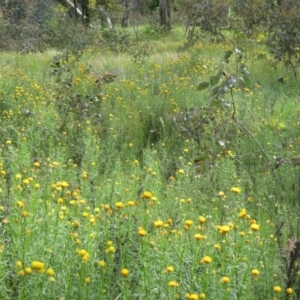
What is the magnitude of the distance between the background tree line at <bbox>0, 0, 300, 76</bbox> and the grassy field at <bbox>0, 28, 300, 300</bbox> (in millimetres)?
754

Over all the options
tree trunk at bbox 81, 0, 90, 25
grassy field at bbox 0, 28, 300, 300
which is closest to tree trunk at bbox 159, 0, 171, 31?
tree trunk at bbox 81, 0, 90, 25

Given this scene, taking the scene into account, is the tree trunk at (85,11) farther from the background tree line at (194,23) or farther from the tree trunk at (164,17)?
the tree trunk at (164,17)

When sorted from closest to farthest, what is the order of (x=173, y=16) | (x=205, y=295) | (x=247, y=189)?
(x=205, y=295)
(x=247, y=189)
(x=173, y=16)

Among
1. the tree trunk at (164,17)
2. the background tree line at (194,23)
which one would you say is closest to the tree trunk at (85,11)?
the background tree line at (194,23)

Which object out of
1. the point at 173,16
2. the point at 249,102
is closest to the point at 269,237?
the point at 249,102

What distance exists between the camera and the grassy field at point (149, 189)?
8.11 feet

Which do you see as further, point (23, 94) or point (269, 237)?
point (23, 94)

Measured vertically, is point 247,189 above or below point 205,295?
below

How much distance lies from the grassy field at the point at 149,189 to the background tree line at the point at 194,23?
29.7 inches

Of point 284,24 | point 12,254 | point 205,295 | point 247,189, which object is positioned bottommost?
point 247,189

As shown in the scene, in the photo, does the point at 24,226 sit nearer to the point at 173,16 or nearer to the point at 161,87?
the point at 161,87

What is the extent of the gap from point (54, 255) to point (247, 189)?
214 cm

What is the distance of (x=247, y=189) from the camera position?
4.32 metres

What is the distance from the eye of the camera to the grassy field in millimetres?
2473
